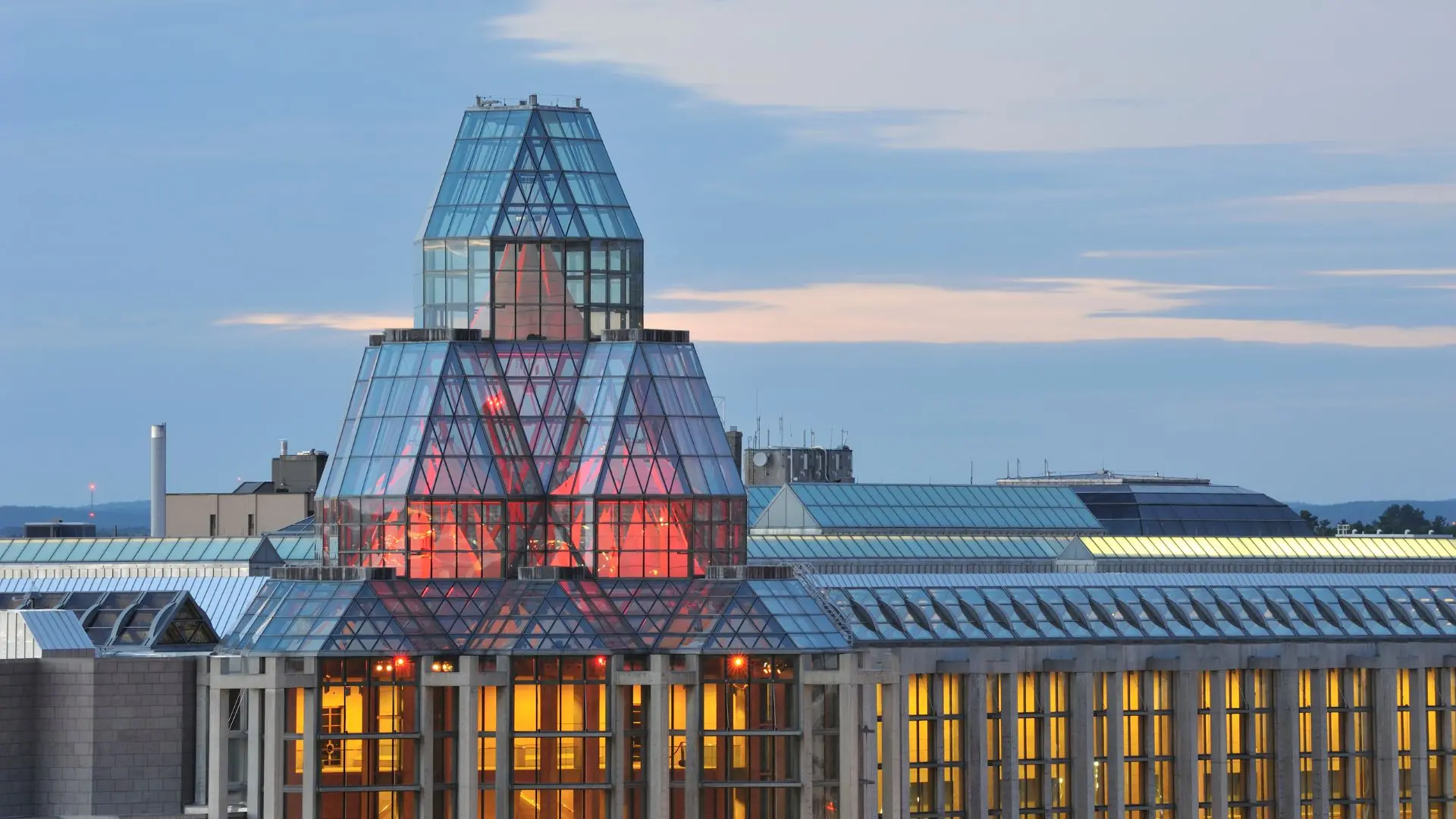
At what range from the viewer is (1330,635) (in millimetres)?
174250

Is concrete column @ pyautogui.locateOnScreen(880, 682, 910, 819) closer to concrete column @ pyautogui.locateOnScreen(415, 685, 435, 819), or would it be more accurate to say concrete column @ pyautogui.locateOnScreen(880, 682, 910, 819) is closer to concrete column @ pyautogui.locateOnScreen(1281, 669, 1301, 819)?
concrete column @ pyautogui.locateOnScreen(415, 685, 435, 819)

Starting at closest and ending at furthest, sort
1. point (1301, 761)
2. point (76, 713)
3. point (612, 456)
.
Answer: point (76, 713) < point (612, 456) < point (1301, 761)

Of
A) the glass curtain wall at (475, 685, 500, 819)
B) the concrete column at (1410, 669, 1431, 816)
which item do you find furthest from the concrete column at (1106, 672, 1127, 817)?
the glass curtain wall at (475, 685, 500, 819)

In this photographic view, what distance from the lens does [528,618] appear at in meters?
148

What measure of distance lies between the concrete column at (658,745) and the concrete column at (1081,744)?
25.8 metres

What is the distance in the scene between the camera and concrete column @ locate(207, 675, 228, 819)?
144 meters

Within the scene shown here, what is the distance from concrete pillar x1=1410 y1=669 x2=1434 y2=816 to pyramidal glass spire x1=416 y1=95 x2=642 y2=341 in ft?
147

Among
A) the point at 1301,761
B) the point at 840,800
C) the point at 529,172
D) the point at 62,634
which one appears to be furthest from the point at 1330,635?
the point at 62,634

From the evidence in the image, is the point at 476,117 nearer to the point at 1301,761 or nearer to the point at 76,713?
the point at 76,713

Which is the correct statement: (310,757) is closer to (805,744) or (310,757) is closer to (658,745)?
(658,745)

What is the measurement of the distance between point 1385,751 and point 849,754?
3727cm

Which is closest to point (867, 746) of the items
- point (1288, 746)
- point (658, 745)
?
point (658, 745)

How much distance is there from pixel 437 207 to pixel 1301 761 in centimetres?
5013

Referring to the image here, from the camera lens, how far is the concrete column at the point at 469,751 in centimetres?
14538
